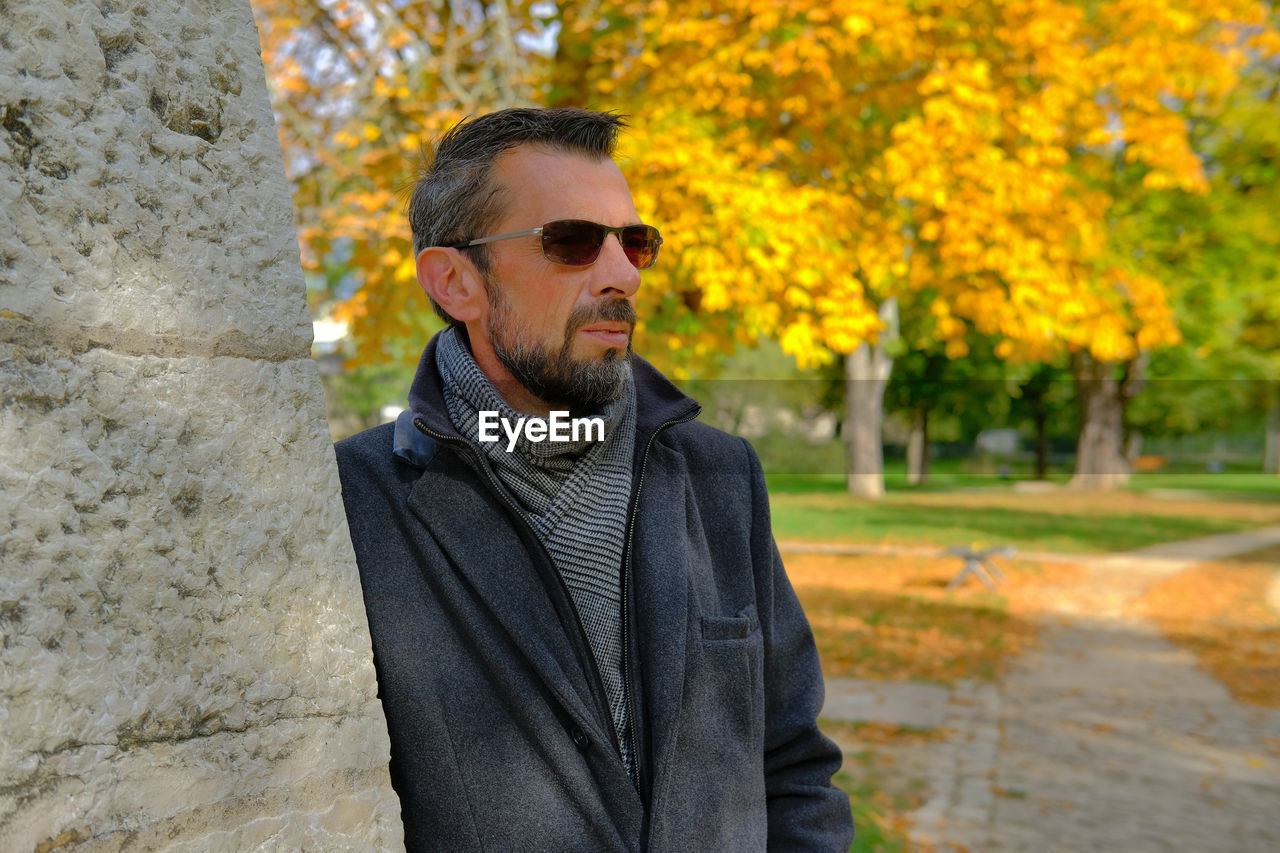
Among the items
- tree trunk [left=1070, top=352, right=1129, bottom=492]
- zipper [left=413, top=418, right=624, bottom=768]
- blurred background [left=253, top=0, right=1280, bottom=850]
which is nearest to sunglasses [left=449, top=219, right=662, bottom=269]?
zipper [left=413, top=418, right=624, bottom=768]

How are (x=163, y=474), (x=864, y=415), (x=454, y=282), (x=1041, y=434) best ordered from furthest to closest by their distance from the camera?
(x=1041, y=434) < (x=864, y=415) < (x=454, y=282) < (x=163, y=474)

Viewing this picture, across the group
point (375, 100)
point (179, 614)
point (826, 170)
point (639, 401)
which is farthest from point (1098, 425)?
point (179, 614)

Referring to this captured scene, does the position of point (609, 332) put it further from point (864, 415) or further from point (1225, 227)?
point (864, 415)

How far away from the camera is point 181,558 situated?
40.9 inches

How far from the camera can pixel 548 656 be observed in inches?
58.7

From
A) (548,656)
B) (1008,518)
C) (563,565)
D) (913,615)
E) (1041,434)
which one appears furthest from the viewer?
(1041,434)

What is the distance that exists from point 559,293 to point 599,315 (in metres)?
0.07

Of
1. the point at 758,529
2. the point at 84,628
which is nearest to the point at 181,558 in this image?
the point at 84,628

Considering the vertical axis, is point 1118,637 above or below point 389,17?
below

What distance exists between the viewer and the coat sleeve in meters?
1.87

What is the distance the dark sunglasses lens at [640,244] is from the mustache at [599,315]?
0.10 m

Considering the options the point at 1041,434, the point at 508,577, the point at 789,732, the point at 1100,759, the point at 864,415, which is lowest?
the point at 1100,759

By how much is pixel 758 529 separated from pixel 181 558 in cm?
107

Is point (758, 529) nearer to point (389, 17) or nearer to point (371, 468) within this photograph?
point (371, 468)
